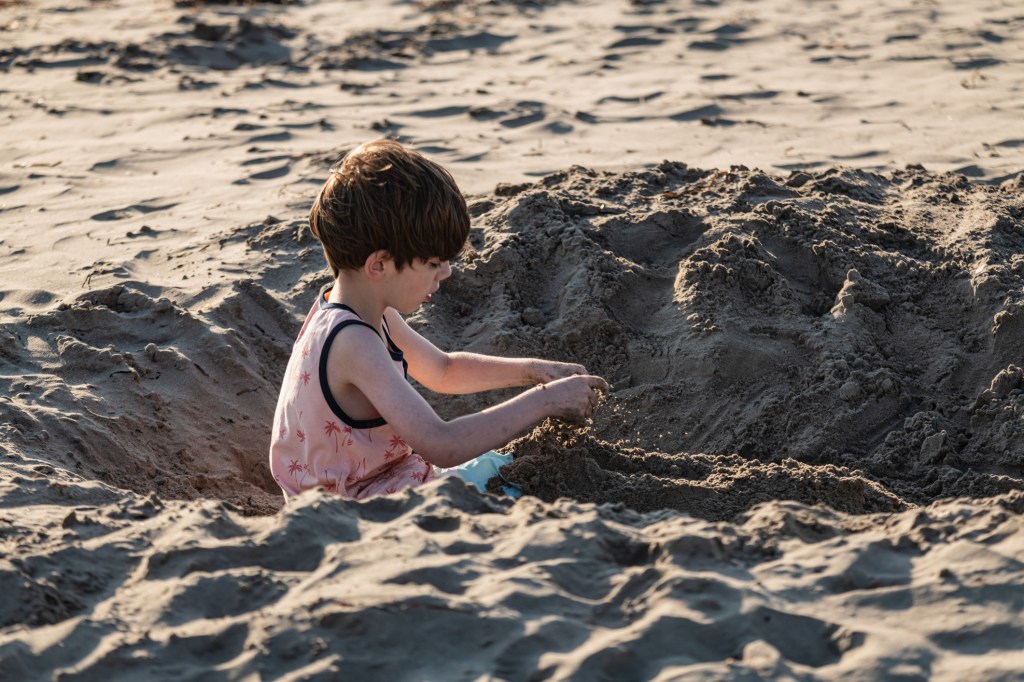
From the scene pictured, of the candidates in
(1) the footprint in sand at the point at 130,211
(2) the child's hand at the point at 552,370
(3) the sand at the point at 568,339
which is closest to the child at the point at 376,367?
(2) the child's hand at the point at 552,370

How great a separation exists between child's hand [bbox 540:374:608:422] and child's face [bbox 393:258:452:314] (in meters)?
0.40

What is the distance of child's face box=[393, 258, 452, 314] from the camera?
2805 millimetres

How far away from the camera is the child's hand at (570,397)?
2.79 meters

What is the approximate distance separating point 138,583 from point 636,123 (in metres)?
4.48

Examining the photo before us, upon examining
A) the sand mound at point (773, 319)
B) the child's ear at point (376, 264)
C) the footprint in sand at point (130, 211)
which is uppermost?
the child's ear at point (376, 264)

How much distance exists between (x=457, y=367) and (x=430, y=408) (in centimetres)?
68

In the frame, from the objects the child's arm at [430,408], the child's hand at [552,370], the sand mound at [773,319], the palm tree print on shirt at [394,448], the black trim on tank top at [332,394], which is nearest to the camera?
the child's arm at [430,408]

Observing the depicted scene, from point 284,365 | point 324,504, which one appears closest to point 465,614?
point 324,504

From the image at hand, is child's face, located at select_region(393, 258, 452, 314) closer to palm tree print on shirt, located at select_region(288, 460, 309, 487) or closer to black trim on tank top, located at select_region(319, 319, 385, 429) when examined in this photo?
black trim on tank top, located at select_region(319, 319, 385, 429)

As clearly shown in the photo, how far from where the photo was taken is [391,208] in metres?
2.69

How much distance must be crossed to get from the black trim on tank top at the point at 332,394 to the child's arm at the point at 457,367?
→ 16.1 inches

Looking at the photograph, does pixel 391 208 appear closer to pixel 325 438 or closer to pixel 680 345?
pixel 325 438

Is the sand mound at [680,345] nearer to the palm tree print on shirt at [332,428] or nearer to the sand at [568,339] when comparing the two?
the sand at [568,339]

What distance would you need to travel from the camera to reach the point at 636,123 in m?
6.06
